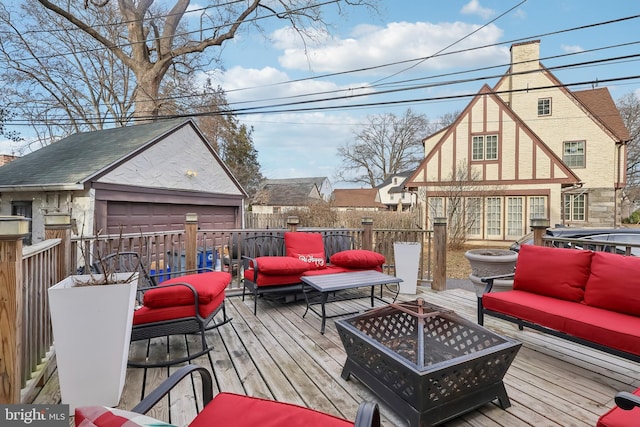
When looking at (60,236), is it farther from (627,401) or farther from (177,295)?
(627,401)

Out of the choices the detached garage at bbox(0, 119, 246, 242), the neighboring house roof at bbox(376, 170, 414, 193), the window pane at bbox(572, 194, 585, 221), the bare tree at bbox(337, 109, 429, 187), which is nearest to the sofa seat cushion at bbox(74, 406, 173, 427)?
the detached garage at bbox(0, 119, 246, 242)

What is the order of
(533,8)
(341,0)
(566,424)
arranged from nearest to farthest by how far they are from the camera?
(566,424) → (533,8) → (341,0)

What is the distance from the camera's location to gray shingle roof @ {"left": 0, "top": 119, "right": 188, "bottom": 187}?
7.57 metres

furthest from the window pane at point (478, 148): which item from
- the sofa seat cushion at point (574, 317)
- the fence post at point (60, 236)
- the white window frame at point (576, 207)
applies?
the fence post at point (60, 236)

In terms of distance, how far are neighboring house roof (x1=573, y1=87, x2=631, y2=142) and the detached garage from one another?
1647 cm

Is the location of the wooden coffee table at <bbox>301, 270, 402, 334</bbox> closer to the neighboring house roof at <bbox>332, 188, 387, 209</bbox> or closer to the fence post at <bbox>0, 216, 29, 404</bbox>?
the fence post at <bbox>0, 216, 29, 404</bbox>

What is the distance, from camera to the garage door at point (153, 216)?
7.92 m

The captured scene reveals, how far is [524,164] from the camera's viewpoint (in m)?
13.2

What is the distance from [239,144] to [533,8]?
58.7 ft

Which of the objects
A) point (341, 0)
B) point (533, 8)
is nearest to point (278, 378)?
point (533, 8)

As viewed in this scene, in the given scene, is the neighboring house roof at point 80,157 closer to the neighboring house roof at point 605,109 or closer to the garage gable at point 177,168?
the garage gable at point 177,168

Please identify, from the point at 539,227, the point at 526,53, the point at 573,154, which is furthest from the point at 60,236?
the point at 573,154

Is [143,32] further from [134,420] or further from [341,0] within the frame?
[134,420]

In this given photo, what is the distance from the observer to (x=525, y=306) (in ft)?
8.70
